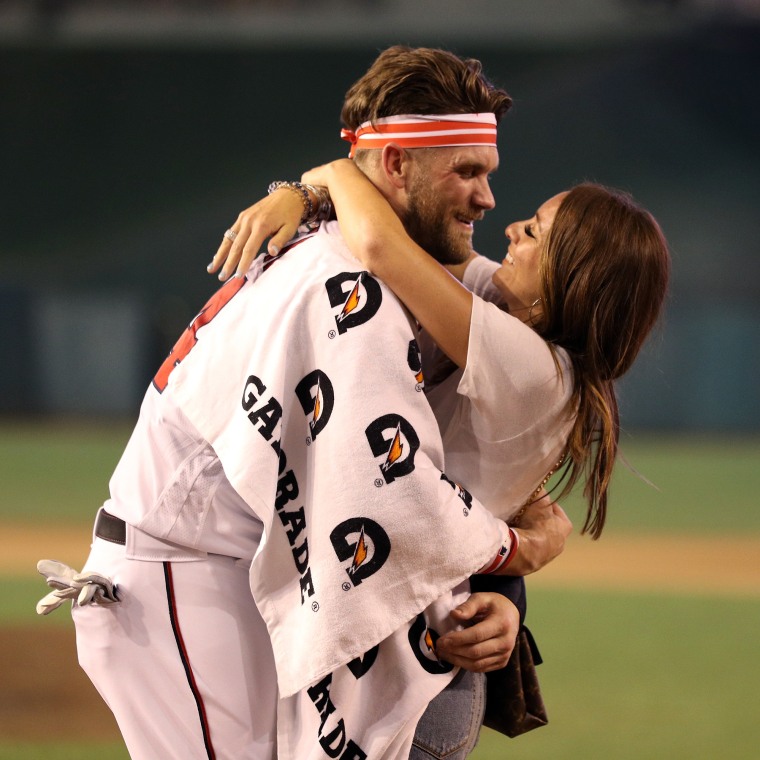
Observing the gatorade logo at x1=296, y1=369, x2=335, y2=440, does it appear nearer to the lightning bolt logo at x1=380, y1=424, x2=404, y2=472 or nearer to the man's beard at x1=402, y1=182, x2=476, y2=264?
the lightning bolt logo at x1=380, y1=424, x2=404, y2=472

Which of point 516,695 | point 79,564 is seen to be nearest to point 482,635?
point 516,695

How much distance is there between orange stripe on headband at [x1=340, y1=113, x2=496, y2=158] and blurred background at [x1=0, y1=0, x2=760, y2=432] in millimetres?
18715

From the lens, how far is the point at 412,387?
2172 millimetres

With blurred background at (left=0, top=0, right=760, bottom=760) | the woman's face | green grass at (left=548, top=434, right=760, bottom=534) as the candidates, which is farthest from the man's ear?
blurred background at (left=0, top=0, right=760, bottom=760)

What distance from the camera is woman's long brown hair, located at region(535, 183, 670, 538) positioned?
2.52 m

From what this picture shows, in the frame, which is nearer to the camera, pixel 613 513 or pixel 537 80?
pixel 613 513

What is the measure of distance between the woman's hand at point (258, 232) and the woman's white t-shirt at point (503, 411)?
1.55 ft

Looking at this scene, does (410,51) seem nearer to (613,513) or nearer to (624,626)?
(624,626)

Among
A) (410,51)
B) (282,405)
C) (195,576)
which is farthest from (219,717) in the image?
(410,51)

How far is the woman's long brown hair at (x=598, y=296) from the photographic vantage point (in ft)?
8.27

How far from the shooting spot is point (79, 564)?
7.87 metres

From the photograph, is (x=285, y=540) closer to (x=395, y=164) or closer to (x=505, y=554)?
(x=505, y=554)

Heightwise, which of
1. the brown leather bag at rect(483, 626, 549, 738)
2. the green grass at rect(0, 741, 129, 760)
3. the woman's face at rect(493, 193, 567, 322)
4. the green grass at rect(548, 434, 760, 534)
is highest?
the woman's face at rect(493, 193, 567, 322)

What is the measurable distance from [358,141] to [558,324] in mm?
689
